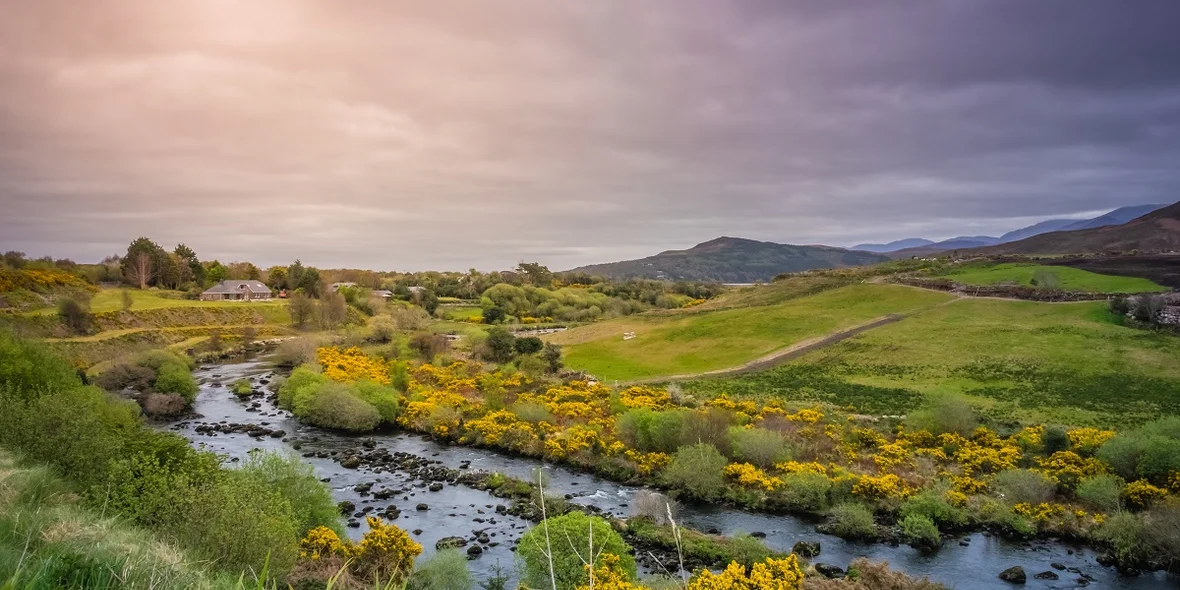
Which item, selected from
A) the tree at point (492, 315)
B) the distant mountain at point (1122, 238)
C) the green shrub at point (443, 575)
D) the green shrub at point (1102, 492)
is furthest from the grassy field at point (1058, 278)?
the tree at point (492, 315)

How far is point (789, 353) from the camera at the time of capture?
61594 millimetres

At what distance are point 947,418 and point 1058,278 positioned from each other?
48.5 meters

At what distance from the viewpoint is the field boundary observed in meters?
58.2

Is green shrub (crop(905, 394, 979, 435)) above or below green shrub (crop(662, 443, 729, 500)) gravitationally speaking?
above

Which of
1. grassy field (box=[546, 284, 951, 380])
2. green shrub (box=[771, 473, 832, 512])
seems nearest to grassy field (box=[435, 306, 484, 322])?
grassy field (box=[546, 284, 951, 380])

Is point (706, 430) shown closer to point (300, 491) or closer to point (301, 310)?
point (300, 491)

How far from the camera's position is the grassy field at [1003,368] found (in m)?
40.2

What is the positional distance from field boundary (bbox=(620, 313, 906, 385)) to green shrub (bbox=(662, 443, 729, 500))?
23169 mm

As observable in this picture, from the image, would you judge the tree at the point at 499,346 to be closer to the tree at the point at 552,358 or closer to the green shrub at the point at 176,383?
the tree at the point at 552,358

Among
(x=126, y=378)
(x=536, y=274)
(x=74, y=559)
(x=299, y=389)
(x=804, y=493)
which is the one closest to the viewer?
(x=74, y=559)

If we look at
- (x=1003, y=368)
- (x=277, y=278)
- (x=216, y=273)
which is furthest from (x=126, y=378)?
(x=277, y=278)

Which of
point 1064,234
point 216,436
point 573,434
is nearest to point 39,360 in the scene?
point 216,436

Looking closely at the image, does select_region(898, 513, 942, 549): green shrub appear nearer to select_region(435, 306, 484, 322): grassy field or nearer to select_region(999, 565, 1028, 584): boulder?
select_region(999, 565, 1028, 584): boulder

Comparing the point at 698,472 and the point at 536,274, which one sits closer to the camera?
the point at 698,472
